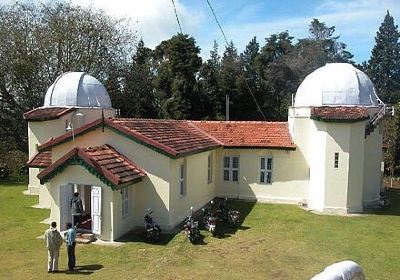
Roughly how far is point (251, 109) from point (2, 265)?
125ft

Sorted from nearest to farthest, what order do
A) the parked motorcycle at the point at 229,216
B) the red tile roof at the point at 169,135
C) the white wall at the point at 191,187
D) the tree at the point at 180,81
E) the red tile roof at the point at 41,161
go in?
the red tile roof at the point at 169,135 < the white wall at the point at 191,187 < the parked motorcycle at the point at 229,216 < the red tile roof at the point at 41,161 < the tree at the point at 180,81

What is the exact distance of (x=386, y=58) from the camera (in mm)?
70438

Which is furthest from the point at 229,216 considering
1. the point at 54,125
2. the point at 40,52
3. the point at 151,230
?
the point at 40,52

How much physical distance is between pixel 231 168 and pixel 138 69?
25444mm

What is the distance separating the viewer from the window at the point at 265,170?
75.1 feet

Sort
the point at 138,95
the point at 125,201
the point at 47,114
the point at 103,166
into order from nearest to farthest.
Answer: the point at 103,166 → the point at 125,201 → the point at 47,114 → the point at 138,95

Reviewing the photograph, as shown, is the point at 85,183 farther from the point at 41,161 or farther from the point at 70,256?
the point at 41,161

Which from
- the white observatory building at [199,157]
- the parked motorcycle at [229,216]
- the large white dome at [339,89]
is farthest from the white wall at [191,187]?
the large white dome at [339,89]

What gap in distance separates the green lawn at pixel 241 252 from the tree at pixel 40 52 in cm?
1910

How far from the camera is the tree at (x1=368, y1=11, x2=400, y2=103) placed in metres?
70.4

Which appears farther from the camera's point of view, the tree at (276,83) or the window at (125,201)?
the tree at (276,83)

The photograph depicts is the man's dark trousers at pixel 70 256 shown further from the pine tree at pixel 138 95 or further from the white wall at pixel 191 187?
the pine tree at pixel 138 95

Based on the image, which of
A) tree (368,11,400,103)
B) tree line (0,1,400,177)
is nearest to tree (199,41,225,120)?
tree line (0,1,400,177)

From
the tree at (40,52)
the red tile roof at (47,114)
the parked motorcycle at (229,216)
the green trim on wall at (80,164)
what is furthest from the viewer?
the tree at (40,52)
